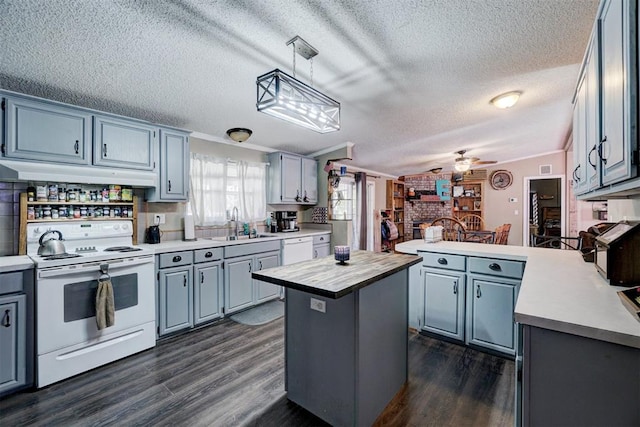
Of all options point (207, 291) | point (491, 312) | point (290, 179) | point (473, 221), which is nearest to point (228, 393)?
point (207, 291)

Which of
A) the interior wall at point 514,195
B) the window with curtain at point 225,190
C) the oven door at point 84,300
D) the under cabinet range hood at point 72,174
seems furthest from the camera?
the interior wall at point 514,195

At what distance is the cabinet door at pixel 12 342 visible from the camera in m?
1.96

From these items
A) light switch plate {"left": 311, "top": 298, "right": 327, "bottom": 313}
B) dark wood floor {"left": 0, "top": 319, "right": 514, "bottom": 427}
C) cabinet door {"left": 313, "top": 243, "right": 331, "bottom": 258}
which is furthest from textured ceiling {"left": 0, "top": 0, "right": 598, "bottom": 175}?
dark wood floor {"left": 0, "top": 319, "right": 514, "bottom": 427}

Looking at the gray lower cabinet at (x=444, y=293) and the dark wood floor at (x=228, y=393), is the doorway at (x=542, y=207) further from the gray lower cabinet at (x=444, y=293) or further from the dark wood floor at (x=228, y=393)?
the dark wood floor at (x=228, y=393)

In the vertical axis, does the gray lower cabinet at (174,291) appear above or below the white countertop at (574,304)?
below

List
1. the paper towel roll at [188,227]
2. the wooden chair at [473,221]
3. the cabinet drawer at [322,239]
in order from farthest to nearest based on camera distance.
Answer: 1. the wooden chair at [473,221]
2. the cabinet drawer at [322,239]
3. the paper towel roll at [188,227]

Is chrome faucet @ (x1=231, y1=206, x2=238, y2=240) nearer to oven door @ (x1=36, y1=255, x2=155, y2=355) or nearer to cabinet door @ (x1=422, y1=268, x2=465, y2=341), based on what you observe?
oven door @ (x1=36, y1=255, x2=155, y2=355)

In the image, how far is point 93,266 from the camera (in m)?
2.30

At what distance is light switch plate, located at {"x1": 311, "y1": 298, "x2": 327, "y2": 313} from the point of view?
1.71m

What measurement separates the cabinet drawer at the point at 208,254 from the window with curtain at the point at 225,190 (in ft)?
2.22

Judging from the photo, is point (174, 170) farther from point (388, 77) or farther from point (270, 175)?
point (388, 77)

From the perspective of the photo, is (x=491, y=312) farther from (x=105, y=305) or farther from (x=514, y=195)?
(x=514, y=195)

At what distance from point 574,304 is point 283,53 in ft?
6.99

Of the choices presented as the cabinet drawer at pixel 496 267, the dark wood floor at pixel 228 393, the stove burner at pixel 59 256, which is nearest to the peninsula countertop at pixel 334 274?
the cabinet drawer at pixel 496 267
